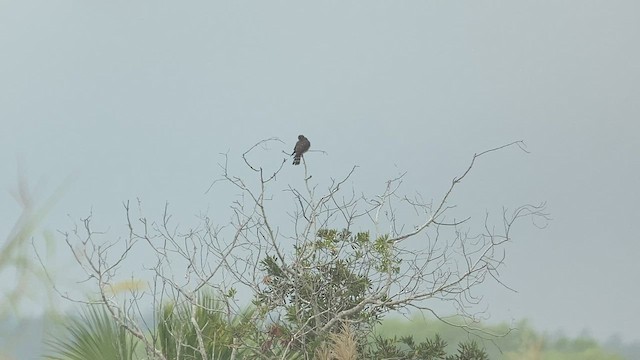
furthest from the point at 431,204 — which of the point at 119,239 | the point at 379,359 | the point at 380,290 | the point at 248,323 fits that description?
the point at 119,239

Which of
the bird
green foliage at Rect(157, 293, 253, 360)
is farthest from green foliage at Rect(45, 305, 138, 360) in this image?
the bird

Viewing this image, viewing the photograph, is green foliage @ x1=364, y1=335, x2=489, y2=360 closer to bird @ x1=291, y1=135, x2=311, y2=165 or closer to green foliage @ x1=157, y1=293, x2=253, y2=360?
green foliage @ x1=157, y1=293, x2=253, y2=360

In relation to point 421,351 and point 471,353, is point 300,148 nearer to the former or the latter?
point 421,351

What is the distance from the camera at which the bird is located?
20.5 ft

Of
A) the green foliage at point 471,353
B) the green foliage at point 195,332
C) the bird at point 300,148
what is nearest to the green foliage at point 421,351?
the green foliage at point 471,353

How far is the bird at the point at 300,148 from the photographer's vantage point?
6.26m

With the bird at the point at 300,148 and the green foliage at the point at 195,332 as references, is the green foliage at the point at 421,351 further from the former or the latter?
→ the bird at the point at 300,148

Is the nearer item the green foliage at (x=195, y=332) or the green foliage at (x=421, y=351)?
the green foliage at (x=195, y=332)

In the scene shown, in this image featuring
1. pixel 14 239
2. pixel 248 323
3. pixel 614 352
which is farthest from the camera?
pixel 614 352

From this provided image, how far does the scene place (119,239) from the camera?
6055 mm

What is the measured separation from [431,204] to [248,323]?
144 cm

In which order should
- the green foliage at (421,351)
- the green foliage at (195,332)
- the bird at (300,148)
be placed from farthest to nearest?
the bird at (300,148), the green foliage at (421,351), the green foliage at (195,332)

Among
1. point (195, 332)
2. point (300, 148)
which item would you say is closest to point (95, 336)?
point (195, 332)

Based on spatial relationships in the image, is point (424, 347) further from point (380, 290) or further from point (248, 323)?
point (248, 323)
